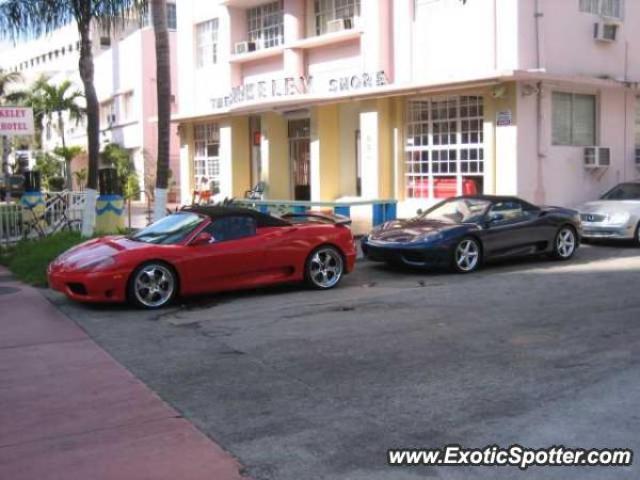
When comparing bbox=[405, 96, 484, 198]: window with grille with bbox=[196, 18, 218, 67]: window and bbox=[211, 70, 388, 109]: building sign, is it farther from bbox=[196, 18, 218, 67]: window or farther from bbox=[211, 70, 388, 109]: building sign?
bbox=[196, 18, 218, 67]: window

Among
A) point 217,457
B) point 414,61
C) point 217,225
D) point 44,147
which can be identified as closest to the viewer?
point 217,457

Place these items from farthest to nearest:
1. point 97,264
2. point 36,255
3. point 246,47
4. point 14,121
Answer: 1. point 246,47
2. point 14,121
3. point 36,255
4. point 97,264

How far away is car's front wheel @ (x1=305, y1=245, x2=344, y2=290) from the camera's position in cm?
1137

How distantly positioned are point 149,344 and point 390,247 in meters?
5.50

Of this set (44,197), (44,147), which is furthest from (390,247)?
(44,147)

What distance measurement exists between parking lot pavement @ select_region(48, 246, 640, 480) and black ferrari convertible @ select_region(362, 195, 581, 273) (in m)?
1.09

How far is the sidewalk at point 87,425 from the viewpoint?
→ 15.7ft

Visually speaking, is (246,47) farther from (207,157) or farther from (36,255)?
(36,255)

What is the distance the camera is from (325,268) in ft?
37.8

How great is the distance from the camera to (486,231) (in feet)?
42.7

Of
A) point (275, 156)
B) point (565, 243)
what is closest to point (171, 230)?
point (565, 243)

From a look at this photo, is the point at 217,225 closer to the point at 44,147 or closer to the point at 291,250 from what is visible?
the point at 291,250

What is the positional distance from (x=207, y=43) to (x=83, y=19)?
524 inches

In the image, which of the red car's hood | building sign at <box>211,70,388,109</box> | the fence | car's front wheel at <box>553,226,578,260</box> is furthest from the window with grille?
the red car's hood
